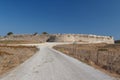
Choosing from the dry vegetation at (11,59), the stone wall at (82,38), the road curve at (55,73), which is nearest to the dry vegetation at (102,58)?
the road curve at (55,73)

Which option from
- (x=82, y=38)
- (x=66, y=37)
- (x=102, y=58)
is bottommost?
(x=102, y=58)

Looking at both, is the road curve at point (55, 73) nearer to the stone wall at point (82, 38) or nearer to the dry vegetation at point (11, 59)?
the dry vegetation at point (11, 59)

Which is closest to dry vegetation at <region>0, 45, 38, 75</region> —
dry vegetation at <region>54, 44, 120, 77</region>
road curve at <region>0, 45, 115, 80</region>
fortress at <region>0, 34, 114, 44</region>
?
road curve at <region>0, 45, 115, 80</region>

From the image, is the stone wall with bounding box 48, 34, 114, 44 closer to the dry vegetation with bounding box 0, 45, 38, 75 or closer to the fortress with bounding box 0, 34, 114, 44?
the fortress with bounding box 0, 34, 114, 44

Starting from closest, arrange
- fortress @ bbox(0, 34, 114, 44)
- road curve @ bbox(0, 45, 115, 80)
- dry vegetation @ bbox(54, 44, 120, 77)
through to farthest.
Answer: road curve @ bbox(0, 45, 115, 80)
dry vegetation @ bbox(54, 44, 120, 77)
fortress @ bbox(0, 34, 114, 44)

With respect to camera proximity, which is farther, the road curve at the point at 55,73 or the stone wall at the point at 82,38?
the stone wall at the point at 82,38

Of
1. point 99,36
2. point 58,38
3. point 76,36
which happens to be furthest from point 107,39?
point 58,38

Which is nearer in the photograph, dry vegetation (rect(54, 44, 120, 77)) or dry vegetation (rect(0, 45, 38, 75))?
dry vegetation (rect(54, 44, 120, 77))

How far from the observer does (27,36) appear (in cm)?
14675

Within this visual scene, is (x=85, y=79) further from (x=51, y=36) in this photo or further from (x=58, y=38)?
(x=51, y=36)

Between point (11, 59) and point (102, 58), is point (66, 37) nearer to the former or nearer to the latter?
point (11, 59)

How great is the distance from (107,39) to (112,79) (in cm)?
14695

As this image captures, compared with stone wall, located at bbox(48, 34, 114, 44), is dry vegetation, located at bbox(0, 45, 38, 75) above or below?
below

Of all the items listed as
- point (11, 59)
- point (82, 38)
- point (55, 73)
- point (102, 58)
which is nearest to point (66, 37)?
point (82, 38)
